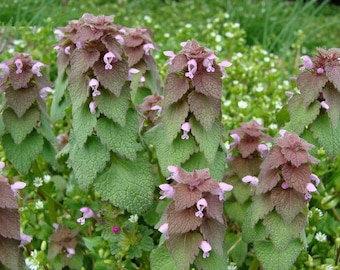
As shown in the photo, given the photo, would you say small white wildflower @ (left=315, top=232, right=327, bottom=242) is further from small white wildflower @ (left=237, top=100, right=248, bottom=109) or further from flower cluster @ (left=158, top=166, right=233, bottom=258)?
small white wildflower @ (left=237, top=100, right=248, bottom=109)

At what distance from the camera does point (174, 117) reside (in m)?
2.00

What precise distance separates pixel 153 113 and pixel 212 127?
44cm

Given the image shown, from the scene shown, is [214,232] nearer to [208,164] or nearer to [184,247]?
[184,247]

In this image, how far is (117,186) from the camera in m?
2.07

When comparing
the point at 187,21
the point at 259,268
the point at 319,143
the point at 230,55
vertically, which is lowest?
the point at 187,21

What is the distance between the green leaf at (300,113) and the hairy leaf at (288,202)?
A: 0.33 metres

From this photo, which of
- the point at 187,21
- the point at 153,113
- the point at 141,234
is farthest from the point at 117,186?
the point at 187,21

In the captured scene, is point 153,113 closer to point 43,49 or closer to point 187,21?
point 43,49

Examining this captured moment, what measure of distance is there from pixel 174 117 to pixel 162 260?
1.61ft

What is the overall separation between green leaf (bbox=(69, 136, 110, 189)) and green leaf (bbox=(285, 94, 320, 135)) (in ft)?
2.36

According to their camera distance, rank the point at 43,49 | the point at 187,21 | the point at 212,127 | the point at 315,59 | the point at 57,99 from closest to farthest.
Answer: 1. the point at 212,127
2. the point at 315,59
3. the point at 57,99
4. the point at 43,49
5. the point at 187,21

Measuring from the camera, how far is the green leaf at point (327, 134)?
2135 mm

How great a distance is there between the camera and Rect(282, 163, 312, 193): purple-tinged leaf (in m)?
1.86

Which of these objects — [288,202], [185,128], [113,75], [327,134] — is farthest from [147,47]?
[288,202]
